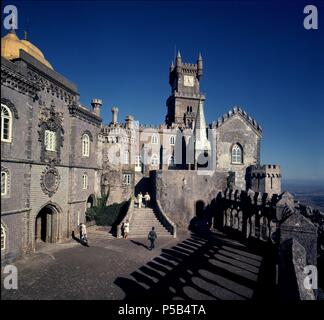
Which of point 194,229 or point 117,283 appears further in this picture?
point 194,229

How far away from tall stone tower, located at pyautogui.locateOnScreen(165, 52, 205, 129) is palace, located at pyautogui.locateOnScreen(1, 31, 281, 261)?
11.2 metres

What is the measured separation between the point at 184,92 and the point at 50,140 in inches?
1603

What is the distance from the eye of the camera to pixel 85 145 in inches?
955

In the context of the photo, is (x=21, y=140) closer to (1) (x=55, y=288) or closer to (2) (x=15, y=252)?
(2) (x=15, y=252)

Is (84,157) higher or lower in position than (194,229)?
higher

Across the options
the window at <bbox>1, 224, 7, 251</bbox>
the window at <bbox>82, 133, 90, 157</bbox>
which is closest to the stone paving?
the window at <bbox>1, 224, 7, 251</bbox>

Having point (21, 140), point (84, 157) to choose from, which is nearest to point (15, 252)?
point (21, 140)

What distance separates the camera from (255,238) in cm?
1997

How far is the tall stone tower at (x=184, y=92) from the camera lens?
5372 centimetres

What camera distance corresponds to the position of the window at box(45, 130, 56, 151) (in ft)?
62.5

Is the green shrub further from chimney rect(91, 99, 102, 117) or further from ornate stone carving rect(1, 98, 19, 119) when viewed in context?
ornate stone carving rect(1, 98, 19, 119)

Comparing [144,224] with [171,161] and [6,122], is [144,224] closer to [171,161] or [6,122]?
[6,122]
